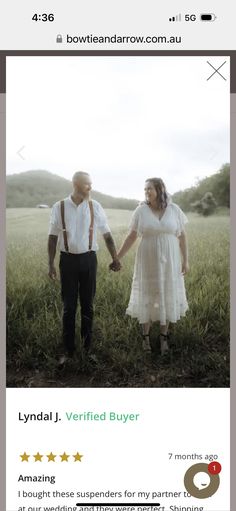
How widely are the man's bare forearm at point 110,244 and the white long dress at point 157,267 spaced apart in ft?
0.60

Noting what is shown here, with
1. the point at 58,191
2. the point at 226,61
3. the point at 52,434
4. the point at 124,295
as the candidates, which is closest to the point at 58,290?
the point at 124,295

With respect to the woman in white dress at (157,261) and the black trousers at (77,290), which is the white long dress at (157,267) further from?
the black trousers at (77,290)

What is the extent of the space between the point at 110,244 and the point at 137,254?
24 centimetres

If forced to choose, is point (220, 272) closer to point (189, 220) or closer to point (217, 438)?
point (189, 220)

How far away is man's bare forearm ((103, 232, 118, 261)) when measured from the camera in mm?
3074

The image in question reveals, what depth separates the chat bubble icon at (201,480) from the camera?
274 cm

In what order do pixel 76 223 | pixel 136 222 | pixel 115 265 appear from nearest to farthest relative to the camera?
pixel 76 223 → pixel 136 222 → pixel 115 265

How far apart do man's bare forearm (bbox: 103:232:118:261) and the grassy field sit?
51mm

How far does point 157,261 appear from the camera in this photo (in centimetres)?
299
